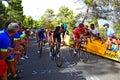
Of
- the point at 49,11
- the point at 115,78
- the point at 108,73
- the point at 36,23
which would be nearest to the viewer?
the point at 115,78

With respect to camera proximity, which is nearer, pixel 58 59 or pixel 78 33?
pixel 58 59

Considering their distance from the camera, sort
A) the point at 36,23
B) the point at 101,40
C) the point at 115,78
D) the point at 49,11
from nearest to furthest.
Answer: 1. the point at 115,78
2. the point at 101,40
3. the point at 49,11
4. the point at 36,23

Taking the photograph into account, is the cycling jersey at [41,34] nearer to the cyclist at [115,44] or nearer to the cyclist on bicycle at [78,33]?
the cyclist on bicycle at [78,33]

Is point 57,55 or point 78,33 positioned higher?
point 78,33

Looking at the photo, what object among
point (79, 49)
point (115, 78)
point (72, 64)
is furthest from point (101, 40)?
point (115, 78)

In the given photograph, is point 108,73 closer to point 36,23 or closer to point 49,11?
point 49,11

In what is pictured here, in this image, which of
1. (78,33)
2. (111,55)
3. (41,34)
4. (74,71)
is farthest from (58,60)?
(41,34)

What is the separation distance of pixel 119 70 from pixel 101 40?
20.9 ft

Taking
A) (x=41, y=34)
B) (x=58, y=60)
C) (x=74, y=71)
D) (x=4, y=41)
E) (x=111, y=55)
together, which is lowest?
(x=74, y=71)

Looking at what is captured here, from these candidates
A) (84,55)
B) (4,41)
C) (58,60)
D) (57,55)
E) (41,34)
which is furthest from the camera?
(41,34)

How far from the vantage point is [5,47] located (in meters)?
9.14

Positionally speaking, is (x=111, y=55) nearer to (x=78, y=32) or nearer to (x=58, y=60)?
(x=78, y=32)

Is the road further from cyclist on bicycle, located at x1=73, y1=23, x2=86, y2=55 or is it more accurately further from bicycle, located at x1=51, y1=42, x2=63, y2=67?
cyclist on bicycle, located at x1=73, y1=23, x2=86, y2=55

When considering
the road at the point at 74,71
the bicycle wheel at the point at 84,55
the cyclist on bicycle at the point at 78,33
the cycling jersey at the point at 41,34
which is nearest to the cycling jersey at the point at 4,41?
the road at the point at 74,71
